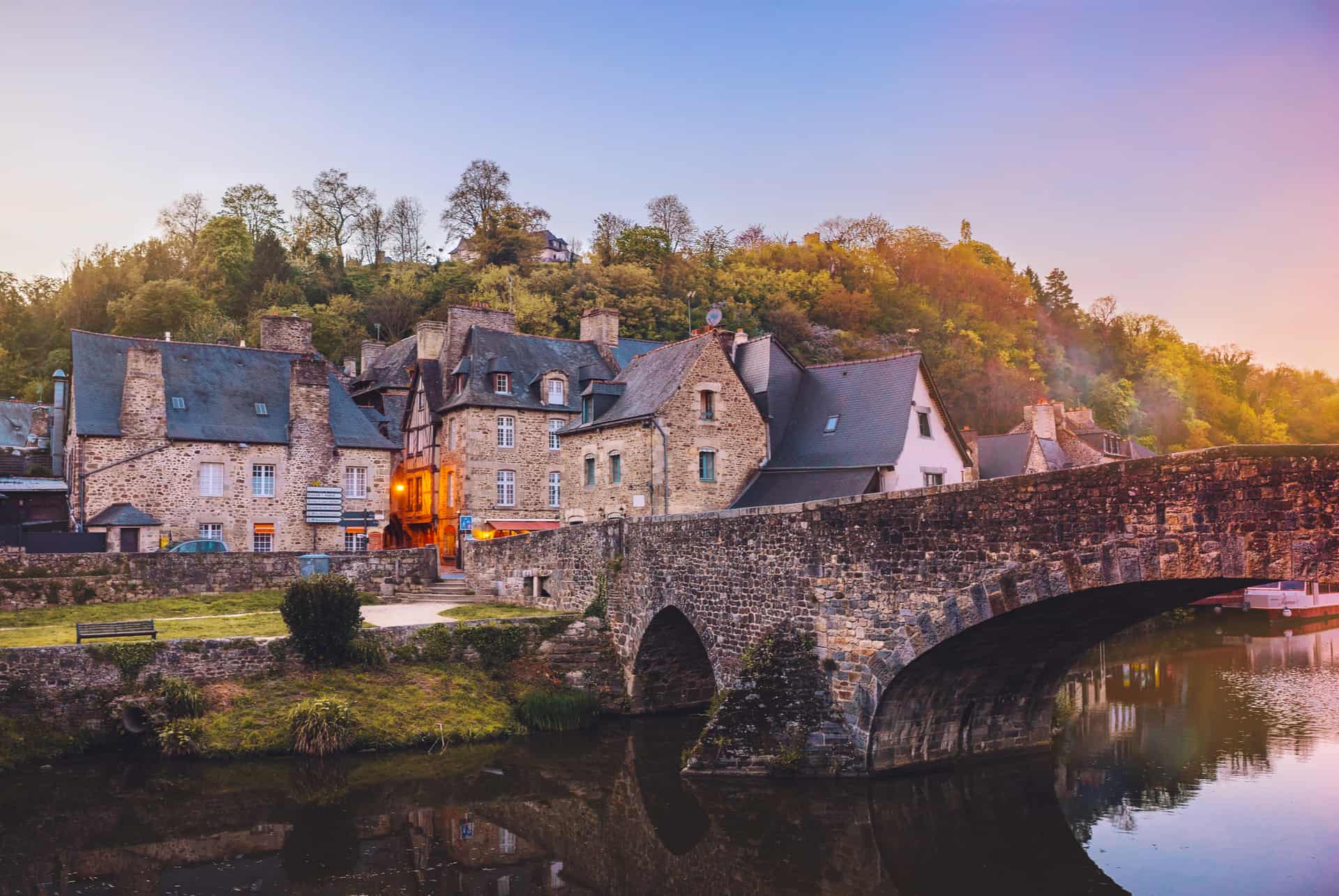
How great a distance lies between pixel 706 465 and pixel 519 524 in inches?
317

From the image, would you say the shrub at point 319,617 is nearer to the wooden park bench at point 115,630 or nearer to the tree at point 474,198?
the wooden park bench at point 115,630

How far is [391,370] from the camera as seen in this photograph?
38438 mm

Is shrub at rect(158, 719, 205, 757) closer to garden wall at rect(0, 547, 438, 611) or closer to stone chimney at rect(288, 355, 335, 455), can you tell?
garden wall at rect(0, 547, 438, 611)

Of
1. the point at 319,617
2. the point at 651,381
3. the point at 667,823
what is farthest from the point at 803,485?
the point at 667,823

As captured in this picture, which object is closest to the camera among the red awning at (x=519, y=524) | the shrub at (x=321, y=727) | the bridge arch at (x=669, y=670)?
the shrub at (x=321, y=727)

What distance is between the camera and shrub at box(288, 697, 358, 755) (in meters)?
15.5

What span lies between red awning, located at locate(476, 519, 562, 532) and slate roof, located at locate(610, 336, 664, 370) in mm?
5521

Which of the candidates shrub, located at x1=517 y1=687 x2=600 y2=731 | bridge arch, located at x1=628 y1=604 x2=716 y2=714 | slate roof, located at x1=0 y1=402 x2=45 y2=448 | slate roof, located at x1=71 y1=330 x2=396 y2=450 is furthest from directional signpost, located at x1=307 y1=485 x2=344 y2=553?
bridge arch, located at x1=628 y1=604 x2=716 y2=714

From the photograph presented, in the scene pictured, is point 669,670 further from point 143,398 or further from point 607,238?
point 607,238

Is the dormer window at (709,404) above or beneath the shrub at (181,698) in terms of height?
above

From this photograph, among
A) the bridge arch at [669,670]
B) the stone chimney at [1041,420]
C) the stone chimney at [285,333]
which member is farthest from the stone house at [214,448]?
the stone chimney at [1041,420]

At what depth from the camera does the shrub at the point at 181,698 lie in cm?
1555

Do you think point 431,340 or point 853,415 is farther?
point 431,340

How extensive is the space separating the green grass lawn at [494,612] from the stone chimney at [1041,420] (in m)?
26.6
